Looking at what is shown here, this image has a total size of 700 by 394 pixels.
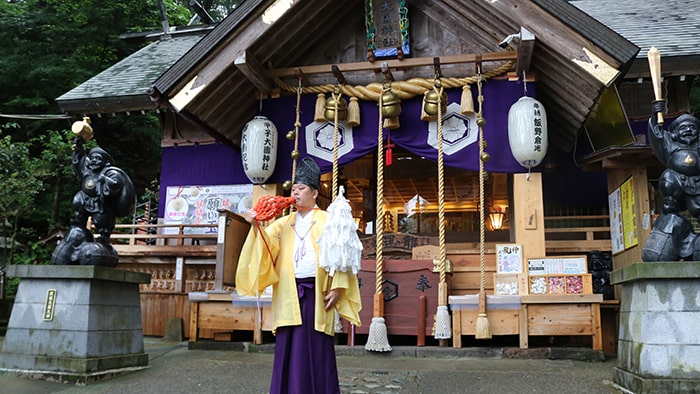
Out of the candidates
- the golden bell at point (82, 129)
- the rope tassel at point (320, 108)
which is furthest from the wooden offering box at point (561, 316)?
the golden bell at point (82, 129)

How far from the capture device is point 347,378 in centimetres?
553

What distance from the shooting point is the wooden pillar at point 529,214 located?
296 inches

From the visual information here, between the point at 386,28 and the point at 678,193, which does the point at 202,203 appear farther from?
the point at 678,193

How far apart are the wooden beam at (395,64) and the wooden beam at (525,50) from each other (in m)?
0.25

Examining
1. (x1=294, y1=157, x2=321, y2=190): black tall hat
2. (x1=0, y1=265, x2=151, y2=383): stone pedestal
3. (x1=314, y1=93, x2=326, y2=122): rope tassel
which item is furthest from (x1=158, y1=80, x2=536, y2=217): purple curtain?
(x1=294, y1=157, x2=321, y2=190): black tall hat

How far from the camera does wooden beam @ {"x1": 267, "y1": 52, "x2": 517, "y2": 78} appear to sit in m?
8.05

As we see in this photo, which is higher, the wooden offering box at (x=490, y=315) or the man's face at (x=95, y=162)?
the man's face at (x=95, y=162)

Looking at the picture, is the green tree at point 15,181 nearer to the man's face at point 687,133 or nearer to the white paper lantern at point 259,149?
the white paper lantern at point 259,149

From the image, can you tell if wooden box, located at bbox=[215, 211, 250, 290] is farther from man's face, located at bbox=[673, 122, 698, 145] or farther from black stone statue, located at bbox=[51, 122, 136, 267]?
man's face, located at bbox=[673, 122, 698, 145]

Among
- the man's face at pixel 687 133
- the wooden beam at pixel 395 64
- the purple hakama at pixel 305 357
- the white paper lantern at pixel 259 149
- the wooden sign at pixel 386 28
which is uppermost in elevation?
the wooden sign at pixel 386 28

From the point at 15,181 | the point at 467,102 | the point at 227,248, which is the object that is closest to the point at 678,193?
the point at 467,102

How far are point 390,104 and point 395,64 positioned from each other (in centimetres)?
81

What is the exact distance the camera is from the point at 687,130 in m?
5.02

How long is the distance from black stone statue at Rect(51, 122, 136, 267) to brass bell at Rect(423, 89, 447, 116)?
4396 mm
